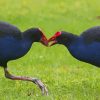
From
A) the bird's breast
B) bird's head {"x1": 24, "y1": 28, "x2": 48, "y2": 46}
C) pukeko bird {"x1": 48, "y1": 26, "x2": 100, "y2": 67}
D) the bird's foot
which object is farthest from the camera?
the bird's foot

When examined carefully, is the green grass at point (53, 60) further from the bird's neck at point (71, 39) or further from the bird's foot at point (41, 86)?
the bird's neck at point (71, 39)

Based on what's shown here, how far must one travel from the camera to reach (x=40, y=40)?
866 cm

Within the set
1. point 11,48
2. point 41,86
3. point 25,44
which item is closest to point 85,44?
point 25,44

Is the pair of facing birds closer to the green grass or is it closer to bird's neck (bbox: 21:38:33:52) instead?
bird's neck (bbox: 21:38:33:52)

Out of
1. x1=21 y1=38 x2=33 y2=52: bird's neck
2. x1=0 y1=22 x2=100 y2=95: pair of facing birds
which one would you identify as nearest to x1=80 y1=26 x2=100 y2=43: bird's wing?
x1=0 y1=22 x2=100 y2=95: pair of facing birds

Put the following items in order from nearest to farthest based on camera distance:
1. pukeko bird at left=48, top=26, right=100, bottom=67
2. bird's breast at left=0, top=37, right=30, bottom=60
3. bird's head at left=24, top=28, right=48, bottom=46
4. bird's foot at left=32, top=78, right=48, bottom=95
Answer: bird's breast at left=0, top=37, right=30, bottom=60
pukeko bird at left=48, top=26, right=100, bottom=67
bird's head at left=24, top=28, right=48, bottom=46
bird's foot at left=32, top=78, right=48, bottom=95

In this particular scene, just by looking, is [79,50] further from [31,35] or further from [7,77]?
[7,77]

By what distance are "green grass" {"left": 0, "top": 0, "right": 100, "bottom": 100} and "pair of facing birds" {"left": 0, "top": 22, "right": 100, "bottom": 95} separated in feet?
1.49

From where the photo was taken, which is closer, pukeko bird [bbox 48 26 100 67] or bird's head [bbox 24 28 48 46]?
pukeko bird [bbox 48 26 100 67]

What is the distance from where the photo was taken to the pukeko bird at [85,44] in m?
8.30

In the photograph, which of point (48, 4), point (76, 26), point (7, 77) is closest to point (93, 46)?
point (7, 77)

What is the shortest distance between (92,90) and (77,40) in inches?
38.2

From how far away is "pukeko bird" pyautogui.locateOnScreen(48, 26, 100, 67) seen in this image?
8297mm

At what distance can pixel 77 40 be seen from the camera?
846cm
